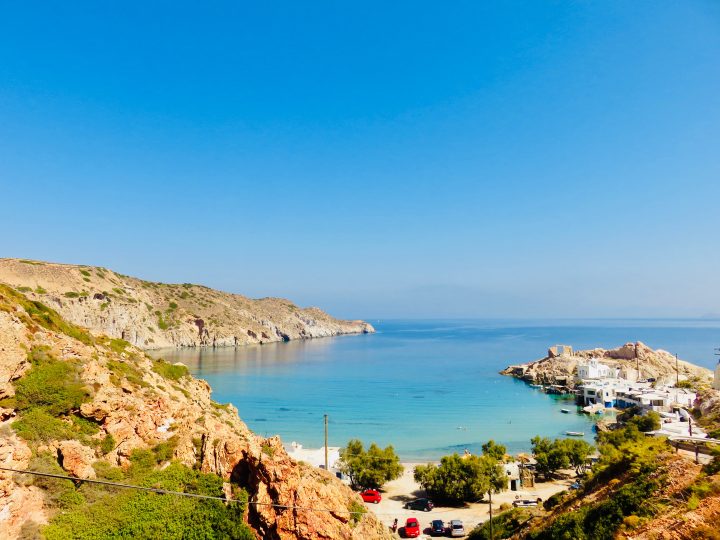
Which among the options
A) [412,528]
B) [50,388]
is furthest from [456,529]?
[50,388]

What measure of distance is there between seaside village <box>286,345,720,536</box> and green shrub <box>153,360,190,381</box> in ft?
36.8

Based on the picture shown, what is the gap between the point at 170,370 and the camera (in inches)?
1049

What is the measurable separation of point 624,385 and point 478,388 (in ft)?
74.1

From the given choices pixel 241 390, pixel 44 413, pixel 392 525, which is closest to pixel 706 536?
pixel 392 525

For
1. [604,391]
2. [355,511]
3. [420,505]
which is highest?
[355,511]

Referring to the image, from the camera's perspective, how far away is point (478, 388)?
74.3m

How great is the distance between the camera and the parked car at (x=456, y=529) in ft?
69.8

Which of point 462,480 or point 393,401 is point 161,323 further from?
point 462,480

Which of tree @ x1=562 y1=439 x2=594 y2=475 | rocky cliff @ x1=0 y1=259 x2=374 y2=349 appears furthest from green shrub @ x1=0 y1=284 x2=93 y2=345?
rocky cliff @ x1=0 y1=259 x2=374 y2=349

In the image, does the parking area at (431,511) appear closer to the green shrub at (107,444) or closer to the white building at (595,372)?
the green shrub at (107,444)

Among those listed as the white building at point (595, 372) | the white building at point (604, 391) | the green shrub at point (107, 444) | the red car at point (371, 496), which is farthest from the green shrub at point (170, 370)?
the white building at point (595, 372)

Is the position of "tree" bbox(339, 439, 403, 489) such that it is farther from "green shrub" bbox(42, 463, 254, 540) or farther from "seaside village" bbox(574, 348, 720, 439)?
"seaside village" bbox(574, 348, 720, 439)

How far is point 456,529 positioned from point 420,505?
4987mm

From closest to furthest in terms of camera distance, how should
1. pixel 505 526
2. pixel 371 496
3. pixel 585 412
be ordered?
1. pixel 505 526
2. pixel 371 496
3. pixel 585 412
